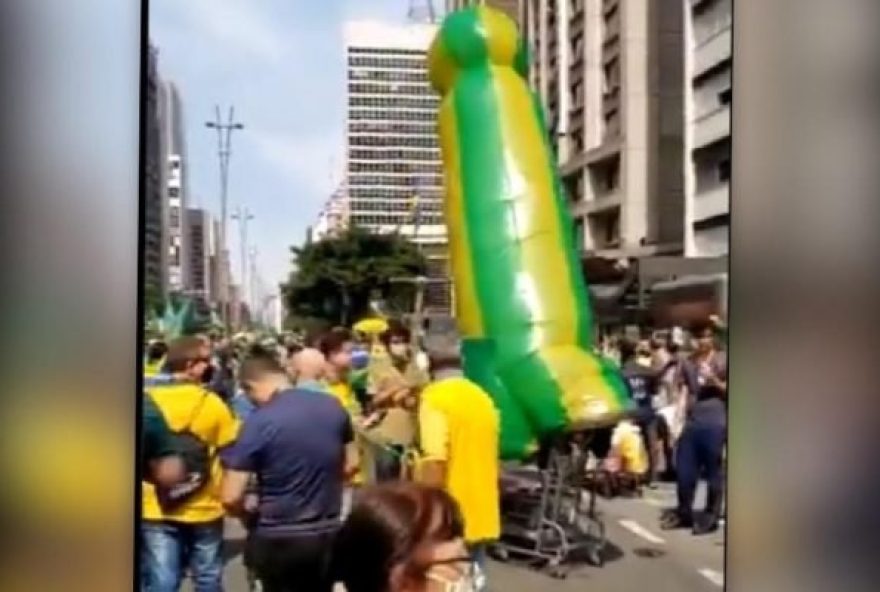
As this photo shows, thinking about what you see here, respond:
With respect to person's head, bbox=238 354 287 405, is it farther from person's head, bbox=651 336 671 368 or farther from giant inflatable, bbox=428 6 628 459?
person's head, bbox=651 336 671 368

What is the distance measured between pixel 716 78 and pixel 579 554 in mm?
677

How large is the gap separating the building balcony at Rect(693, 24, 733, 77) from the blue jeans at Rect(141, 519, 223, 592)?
2.95 ft

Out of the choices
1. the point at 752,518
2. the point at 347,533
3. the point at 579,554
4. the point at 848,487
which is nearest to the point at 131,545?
the point at 347,533

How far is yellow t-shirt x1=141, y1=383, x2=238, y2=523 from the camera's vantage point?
148 cm

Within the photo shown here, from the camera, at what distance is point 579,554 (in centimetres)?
156

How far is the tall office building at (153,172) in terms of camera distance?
4.80 feet

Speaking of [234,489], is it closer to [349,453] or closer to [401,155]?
[349,453]

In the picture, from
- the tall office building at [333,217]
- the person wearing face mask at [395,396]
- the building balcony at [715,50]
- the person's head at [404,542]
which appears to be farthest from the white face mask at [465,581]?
the building balcony at [715,50]

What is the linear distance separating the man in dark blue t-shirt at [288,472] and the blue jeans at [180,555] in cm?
4

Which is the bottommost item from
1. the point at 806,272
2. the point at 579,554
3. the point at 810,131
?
the point at 579,554

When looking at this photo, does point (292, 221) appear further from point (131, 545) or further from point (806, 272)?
point (806, 272)

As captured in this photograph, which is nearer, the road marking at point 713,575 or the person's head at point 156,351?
the person's head at point 156,351

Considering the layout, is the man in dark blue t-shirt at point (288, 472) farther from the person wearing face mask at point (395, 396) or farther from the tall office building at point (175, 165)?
the tall office building at point (175, 165)

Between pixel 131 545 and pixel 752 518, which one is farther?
pixel 752 518
